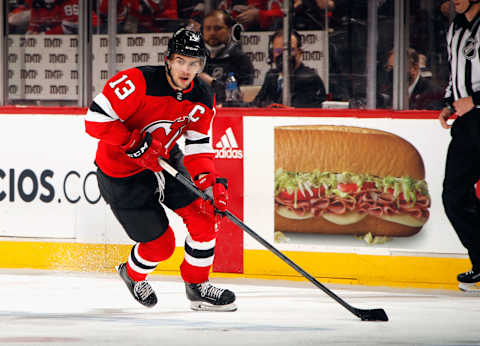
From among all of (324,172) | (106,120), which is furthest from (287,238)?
(106,120)

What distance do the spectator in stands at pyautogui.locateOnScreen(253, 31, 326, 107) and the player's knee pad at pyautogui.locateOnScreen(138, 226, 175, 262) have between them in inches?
53.1

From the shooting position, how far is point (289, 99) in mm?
5438

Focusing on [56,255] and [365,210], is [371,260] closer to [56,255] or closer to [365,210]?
[365,210]

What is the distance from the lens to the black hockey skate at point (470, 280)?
492 cm

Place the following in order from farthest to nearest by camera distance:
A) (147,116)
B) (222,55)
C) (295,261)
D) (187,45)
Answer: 1. (222,55)
2. (295,261)
3. (147,116)
4. (187,45)

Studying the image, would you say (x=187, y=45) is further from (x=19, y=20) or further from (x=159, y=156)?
(x=19, y=20)

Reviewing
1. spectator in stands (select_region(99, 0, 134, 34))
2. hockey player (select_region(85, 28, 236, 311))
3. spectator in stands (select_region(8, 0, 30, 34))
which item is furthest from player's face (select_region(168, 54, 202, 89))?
spectator in stands (select_region(8, 0, 30, 34))

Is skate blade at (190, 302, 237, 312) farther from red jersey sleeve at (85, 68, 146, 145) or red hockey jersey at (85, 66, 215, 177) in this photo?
red jersey sleeve at (85, 68, 146, 145)

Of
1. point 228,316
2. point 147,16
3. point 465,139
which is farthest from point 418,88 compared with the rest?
point 228,316

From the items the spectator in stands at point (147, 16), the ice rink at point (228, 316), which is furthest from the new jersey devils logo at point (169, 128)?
the spectator in stands at point (147, 16)

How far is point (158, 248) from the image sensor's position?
14.2 feet

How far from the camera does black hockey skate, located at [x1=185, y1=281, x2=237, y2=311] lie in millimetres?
4438

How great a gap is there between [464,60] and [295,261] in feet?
4.55

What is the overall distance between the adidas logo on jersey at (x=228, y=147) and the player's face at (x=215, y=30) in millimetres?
542
